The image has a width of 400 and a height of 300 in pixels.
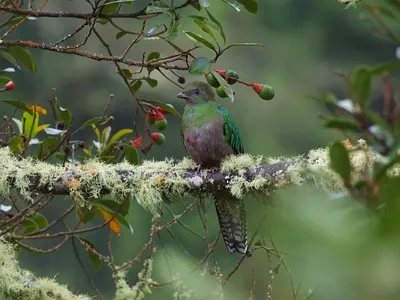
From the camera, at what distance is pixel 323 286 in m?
0.40

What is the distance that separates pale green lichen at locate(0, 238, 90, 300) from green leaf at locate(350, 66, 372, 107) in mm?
1663

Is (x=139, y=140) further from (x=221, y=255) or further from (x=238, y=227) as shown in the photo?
(x=221, y=255)

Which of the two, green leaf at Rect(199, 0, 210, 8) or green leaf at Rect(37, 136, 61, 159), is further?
green leaf at Rect(37, 136, 61, 159)

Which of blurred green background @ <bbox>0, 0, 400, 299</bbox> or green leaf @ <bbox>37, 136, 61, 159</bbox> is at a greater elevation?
blurred green background @ <bbox>0, 0, 400, 299</bbox>

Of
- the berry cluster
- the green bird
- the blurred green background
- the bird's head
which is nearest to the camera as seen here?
the berry cluster

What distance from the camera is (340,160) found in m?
0.48

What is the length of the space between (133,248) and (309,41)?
417cm

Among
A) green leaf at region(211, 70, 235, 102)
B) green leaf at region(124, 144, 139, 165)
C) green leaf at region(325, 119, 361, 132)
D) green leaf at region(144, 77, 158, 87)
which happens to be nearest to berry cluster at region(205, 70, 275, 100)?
green leaf at region(211, 70, 235, 102)

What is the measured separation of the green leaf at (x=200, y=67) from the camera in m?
1.67

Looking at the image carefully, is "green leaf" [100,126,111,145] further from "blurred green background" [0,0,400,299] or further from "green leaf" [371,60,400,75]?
"blurred green background" [0,0,400,299]

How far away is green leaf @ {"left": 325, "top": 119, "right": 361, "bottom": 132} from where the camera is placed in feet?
1.73

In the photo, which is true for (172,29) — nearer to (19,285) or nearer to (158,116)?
(158,116)

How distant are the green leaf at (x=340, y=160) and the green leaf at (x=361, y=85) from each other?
3 centimetres

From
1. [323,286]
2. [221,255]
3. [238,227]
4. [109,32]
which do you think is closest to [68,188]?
[238,227]
